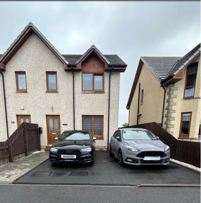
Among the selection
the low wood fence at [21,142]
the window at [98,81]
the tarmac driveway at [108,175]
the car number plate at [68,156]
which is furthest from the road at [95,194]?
the window at [98,81]

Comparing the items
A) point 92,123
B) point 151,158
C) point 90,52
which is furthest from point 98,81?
point 151,158

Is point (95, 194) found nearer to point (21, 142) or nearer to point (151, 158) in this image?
point (151, 158)

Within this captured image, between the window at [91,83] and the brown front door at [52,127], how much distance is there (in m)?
2.91

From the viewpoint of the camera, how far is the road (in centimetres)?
Answer: 318

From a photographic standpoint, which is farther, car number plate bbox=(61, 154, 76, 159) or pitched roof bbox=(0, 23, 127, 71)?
pitched roof bbox=(0, 23, 127, 71)

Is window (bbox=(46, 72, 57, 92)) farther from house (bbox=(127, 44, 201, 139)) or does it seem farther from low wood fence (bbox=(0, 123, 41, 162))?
house (bbox=(127, 44, 201, 139))

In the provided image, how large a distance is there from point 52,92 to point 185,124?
9.33m

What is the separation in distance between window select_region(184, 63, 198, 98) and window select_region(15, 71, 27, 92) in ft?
36.2

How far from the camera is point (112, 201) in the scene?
10.3ft

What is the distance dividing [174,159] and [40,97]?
878cm

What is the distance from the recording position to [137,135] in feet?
20.4

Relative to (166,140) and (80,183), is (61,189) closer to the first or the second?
(80,183)

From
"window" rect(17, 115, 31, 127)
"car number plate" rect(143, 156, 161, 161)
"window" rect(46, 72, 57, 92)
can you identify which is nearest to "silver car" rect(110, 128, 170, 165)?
"car number plate" rect(143, 156, 161, 161)

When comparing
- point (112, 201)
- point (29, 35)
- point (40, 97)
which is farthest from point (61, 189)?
point (29, 35)
